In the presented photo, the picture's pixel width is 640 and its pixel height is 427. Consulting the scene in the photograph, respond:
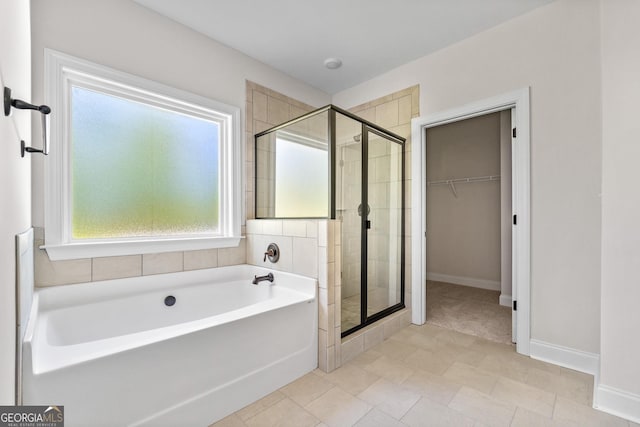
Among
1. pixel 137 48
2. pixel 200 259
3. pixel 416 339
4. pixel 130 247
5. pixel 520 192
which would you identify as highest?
pixel 137 48

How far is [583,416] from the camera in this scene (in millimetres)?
1498

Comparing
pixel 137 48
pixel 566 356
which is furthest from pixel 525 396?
pixel 137 48

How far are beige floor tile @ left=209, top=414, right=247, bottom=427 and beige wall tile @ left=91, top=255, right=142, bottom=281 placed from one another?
3.99 feet

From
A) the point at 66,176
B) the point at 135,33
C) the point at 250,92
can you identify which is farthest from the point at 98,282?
the point at 250,92

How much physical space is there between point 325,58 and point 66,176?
2400mm

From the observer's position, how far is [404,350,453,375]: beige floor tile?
6.49 feet

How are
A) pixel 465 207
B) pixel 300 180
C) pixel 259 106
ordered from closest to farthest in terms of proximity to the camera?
pixel 300 180 → pixel 259 106 → pixel 465 207

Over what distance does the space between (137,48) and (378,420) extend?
296 centimetres

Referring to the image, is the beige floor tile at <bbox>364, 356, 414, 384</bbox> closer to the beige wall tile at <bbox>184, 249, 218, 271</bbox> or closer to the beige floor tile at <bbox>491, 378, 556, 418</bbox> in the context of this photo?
the beige floor tile at <bbox>491, 378, 556, 418</bbox>

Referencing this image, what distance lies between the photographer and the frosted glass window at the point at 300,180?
2233 mm

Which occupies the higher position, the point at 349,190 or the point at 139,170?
the point at 139,170

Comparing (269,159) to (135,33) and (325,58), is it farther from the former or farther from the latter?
(135,33)

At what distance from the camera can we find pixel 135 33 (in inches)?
82.4

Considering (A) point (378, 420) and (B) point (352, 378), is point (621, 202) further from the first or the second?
(B) point (352, 378)
